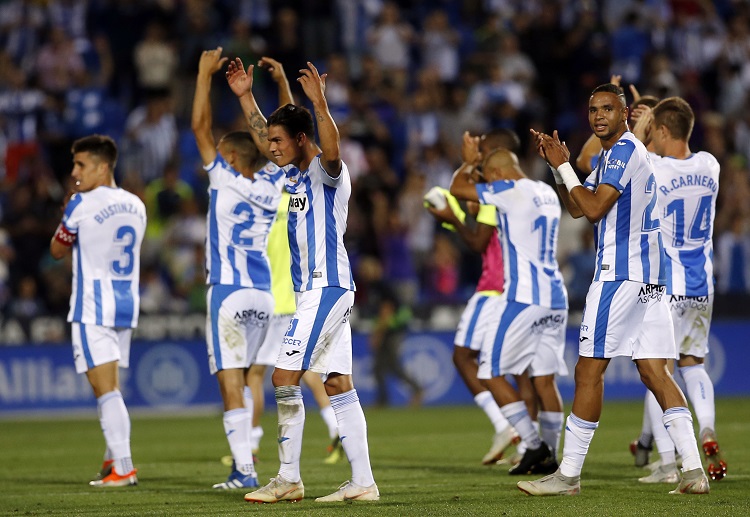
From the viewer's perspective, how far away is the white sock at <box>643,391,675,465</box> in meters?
10.0

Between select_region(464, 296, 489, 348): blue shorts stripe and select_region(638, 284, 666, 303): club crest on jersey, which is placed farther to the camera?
select_region(464, 296, 489, 348): blue shorts stripe

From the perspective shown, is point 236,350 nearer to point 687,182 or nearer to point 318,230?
point 318,230

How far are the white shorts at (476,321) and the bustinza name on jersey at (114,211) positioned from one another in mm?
3353

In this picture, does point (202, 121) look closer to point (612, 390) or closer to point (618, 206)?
point (618, 206)

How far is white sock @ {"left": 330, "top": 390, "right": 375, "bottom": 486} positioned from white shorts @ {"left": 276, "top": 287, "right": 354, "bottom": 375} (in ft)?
0.70

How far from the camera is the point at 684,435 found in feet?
29.3

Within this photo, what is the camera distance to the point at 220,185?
10.5 metres

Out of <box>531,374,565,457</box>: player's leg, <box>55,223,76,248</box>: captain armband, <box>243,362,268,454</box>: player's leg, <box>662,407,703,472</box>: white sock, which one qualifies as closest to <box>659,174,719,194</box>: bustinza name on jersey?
<box>531,374,565,457</box>: player's leg

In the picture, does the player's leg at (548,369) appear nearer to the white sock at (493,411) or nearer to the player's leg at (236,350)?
the white sock at (493,411)

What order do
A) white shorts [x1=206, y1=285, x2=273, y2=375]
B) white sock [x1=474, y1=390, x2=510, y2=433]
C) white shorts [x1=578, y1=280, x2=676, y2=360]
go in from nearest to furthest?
white shorts [x1=578, y1=280, x2=676, y2=360], white shorts [x1=206, y1=285, x2=273, y2=375], white sock [x1=474, y1=390, x2=510, y2=433]

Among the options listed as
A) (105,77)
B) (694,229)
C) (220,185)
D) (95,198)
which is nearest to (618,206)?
(694,229)

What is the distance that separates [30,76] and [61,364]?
6831 millimetres

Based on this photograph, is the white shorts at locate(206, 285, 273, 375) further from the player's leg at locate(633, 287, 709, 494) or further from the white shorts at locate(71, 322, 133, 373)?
the player's leg at locate(633, 287, 709, 494)

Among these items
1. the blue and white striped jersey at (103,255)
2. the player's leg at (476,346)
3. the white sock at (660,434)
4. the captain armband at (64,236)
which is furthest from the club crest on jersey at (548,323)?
the captain armband at (64,236)
